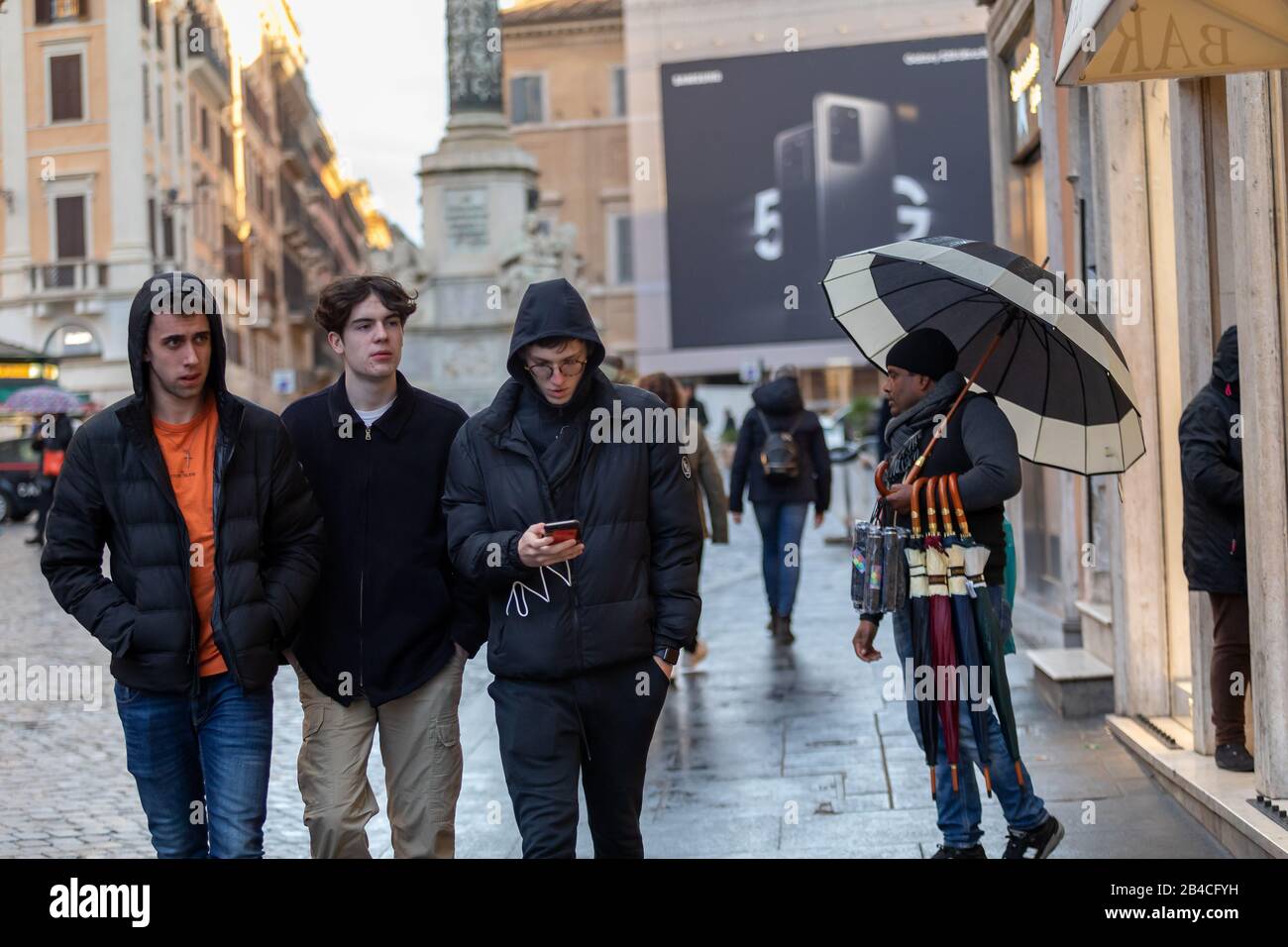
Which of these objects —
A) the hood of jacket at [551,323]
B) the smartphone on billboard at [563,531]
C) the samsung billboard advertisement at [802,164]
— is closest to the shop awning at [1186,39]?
the hood of jacket at [551,323]

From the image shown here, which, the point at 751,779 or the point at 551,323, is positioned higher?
the point at 551,323

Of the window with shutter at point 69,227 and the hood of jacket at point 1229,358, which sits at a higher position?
the window with shutter at point 69,227

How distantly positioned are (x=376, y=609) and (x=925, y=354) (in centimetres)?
207

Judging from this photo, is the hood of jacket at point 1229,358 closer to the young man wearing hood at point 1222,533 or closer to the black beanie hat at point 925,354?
the young man wearing hood at point 1222,533

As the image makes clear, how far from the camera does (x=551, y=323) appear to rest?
5016 millimetres

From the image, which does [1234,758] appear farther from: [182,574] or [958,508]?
[182,574]

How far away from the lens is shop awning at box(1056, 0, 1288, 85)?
5.54 m

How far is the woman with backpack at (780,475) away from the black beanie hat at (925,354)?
6586 mm

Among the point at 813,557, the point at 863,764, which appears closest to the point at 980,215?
the point at 813,557

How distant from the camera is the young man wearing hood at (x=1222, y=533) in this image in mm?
6770

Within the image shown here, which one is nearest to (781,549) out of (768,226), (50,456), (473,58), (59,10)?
(50,456)

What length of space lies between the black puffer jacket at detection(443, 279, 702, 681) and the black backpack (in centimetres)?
782

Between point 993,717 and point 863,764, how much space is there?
2.31 metres
